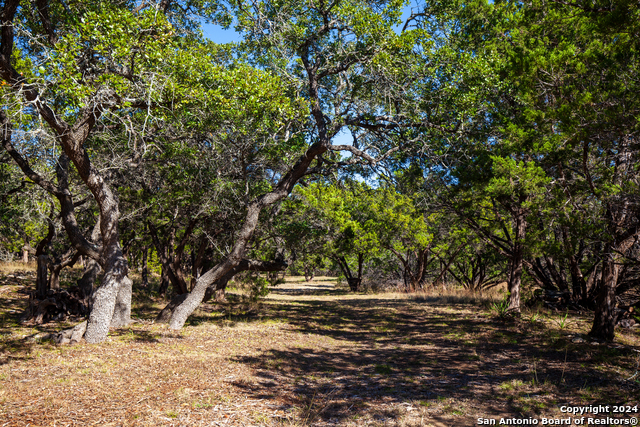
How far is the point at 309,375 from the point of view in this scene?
7.00 meters

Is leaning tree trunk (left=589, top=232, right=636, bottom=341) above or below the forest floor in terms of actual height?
above

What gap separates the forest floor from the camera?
4.87 metres

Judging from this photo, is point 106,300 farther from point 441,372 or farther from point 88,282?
point 441,372

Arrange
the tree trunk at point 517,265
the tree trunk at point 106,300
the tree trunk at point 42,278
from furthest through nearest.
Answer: the tree trunk at point 517,265, the tree trunk at point 42,278, the tree trunk at point 106,300

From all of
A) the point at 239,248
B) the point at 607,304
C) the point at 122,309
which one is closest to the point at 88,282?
the point at 122,309

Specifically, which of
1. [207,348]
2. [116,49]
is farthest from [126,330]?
[116,49]

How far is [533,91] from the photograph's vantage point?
23.3 feet

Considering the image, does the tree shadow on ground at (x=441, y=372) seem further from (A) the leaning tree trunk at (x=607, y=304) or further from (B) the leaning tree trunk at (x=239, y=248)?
(B) the leaning tree trunk at (x=239, y=248)

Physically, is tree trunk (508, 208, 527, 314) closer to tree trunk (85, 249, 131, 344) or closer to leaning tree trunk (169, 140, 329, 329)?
leaning tree trunk (169, 140, 329, 329)

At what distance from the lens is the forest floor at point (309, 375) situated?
16.0ft

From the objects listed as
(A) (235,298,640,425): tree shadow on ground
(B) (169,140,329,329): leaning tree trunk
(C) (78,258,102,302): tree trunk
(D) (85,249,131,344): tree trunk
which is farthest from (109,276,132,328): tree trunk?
(A) (235,298,640,425): tree shadow on ground

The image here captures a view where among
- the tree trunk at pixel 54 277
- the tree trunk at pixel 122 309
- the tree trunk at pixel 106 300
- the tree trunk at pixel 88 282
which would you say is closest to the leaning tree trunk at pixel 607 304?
the tree trunk at pixel 106 300

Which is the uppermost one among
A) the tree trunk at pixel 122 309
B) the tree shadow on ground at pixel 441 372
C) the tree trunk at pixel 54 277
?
the tree trunk at pixel 54 277

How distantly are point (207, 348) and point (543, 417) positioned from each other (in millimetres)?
6259
